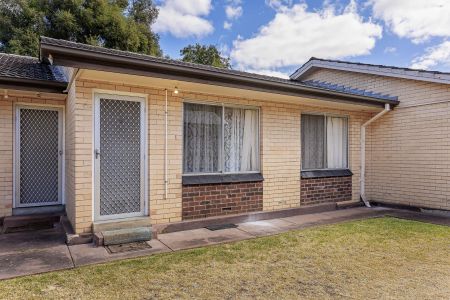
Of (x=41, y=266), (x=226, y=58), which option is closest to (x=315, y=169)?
(x=41, y=266)

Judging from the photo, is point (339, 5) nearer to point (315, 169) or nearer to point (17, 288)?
point (315, 169)

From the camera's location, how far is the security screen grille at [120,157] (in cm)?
517

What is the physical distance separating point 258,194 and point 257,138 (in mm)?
1238

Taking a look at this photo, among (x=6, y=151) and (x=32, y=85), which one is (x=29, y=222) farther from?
(x=32, y=85)

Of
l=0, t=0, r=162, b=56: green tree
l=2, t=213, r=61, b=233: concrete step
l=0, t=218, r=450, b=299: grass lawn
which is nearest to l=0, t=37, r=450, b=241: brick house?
l=2, t=213, r=61, b=233: concrete step

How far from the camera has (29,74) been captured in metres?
5.97

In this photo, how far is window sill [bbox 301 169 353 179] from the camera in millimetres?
7480

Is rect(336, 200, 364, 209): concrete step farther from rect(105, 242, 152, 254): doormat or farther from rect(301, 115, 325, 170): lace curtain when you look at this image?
rect(105, 242, 152, 254): doormat


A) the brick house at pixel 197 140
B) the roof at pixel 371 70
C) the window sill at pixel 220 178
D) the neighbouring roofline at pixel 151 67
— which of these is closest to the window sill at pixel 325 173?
the brick house at pixel 197 140

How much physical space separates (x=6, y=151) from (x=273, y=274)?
A: 17.9 feet

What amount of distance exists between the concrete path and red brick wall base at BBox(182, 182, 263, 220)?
357 millimetres

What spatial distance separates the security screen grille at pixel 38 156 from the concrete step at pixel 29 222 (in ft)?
1.88

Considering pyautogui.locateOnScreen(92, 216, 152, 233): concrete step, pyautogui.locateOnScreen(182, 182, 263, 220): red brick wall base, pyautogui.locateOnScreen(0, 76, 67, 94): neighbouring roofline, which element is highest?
pyautogui.locateOnScreen(0, 76, 67, 94): neighbouring roofline

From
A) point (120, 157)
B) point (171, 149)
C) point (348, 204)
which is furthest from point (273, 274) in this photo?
point (348, 204)
